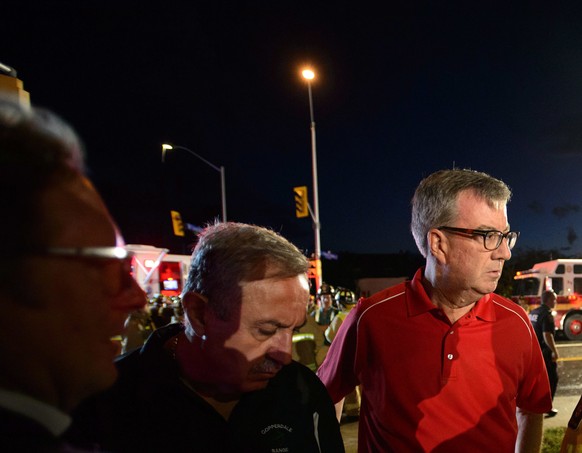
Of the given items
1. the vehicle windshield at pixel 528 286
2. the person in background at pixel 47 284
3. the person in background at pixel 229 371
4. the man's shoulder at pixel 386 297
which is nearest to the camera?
the person in background at pixel 47 284

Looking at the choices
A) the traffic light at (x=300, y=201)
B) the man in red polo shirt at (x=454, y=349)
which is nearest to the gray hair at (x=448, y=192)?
the man in red polo shirt at (x=454, y=349)

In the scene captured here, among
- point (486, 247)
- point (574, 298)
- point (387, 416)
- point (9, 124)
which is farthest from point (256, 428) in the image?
point (574, 298)

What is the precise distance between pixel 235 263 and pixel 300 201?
16.7 meters

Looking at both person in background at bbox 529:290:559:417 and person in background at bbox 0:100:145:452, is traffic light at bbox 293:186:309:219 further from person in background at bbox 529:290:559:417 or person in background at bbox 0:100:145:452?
person in background at bbox 0:100:145:452

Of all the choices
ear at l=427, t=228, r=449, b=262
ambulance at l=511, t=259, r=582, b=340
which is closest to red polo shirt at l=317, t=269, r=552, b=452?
ear at l=427, t=228, r=449, b=262

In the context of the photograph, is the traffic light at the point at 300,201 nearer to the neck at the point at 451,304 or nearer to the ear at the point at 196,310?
the neck at the point at 451,304

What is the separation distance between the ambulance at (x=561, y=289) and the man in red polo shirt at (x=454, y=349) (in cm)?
1468

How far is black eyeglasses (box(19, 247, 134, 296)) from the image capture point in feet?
2.09

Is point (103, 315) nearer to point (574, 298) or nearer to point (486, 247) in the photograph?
point (486, 247)

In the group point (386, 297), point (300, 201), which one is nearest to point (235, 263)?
point (386, 297)

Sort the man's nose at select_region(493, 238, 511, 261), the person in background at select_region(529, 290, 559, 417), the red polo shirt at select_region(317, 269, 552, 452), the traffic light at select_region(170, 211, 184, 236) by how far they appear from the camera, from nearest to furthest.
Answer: the red polo shirt at select_region(317, 269, 552, 452), the man's nose at select_region(493, 238, 511, 261), the person in background at select_region(529, 290, 559, 417), the traffic light at select_region(170, 211, 184, 236)

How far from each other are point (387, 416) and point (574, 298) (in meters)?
17.3

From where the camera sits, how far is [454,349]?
2104 mm

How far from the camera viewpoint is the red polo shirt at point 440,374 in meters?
2.03
